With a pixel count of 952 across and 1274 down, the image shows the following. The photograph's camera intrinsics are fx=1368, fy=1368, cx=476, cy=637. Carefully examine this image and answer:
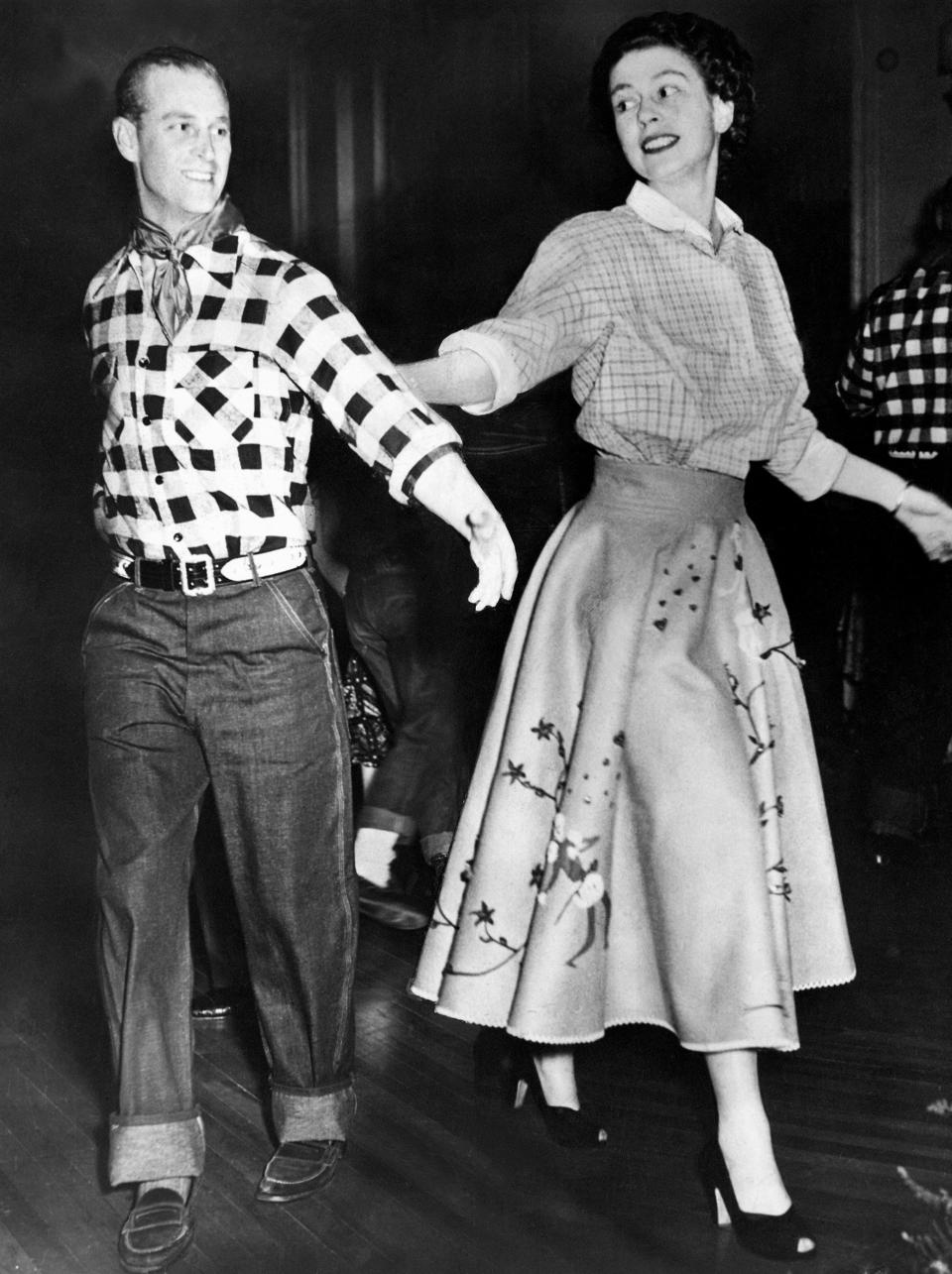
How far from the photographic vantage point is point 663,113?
1517mm

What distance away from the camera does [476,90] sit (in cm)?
179

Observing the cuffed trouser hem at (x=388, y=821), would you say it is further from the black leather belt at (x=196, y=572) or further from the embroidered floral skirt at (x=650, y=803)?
the black leather belt at (x=196, y=572)

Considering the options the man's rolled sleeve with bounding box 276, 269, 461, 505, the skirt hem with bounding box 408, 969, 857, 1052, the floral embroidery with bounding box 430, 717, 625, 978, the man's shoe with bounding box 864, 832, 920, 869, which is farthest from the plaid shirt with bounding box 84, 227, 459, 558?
the man's shoe with bounding box 864, 832, 920, 869

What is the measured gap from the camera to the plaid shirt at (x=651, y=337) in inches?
58.2

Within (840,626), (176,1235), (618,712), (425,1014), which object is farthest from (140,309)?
(840,626)

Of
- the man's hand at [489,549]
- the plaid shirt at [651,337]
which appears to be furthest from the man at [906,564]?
the man's hand at [489,549]

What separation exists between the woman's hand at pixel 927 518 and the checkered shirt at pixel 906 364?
398 millimetres

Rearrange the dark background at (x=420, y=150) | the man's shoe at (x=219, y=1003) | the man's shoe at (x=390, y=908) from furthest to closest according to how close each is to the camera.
Result: the man's shoe at (x=390, y=908)
the man's shoe at (x=219, y=1003)
the dark background at (x=420, y=150)

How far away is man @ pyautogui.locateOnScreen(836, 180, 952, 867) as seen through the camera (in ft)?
6.29

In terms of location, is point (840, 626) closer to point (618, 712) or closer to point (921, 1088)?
point (921, 1088)

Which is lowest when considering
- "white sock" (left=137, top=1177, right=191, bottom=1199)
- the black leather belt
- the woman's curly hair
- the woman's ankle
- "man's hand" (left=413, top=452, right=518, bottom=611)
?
"white sock" (left=137, top=1177, right=191, bottom=1199)

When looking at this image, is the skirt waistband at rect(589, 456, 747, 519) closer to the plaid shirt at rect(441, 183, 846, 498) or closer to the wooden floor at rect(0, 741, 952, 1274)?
the plaid shirt at rect(441, 183, 846, 498)

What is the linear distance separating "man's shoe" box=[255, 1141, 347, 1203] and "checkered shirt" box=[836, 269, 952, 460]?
1239mm

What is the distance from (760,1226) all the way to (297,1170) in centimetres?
50
